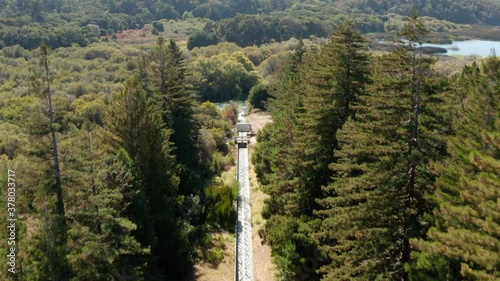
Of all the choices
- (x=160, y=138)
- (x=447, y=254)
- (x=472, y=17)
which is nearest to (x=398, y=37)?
(x=447, y=254)

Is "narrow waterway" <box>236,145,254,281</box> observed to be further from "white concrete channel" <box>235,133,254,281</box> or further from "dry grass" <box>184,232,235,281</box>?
"dry grass" <box>184,232,235,281</box>

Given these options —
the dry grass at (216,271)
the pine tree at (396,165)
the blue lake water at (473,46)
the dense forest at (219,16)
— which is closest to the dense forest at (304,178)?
the pine tree at (396,165)

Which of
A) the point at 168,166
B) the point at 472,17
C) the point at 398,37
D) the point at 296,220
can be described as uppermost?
the point at 472,17

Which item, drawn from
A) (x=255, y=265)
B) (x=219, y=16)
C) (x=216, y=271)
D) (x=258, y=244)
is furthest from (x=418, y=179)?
(x=219, y=16)

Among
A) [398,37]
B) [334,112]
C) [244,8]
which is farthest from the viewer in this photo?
[244,8]

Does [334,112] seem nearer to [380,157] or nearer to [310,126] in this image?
[310,126]

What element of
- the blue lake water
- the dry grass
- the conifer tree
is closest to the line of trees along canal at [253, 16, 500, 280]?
the dry grass
